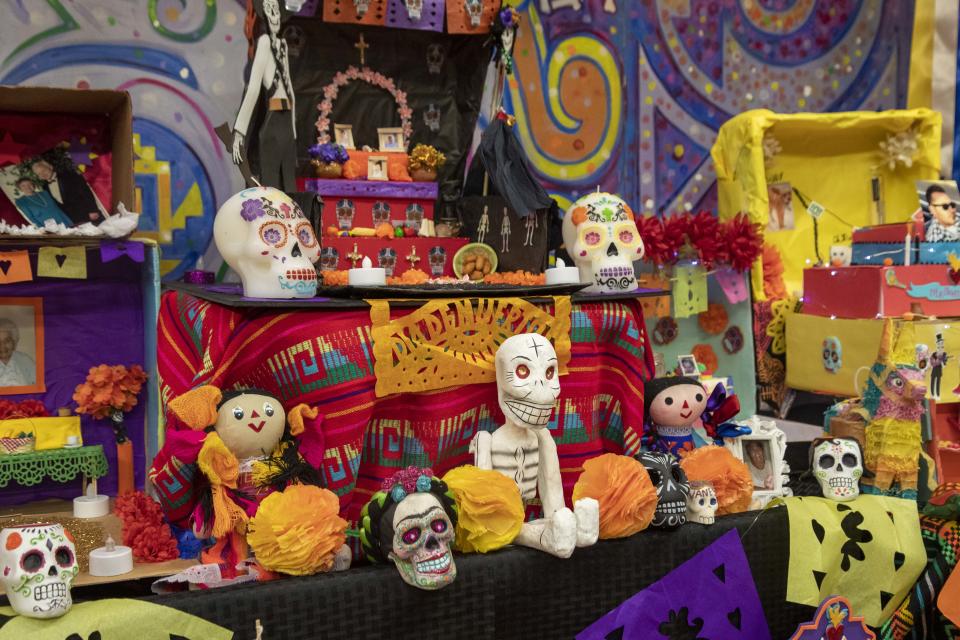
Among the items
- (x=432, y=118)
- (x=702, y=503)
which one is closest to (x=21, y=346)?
(x=432, y=118)

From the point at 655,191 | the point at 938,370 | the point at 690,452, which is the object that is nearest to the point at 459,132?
the point at 655,191

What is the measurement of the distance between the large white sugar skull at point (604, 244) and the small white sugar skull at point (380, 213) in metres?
0.70

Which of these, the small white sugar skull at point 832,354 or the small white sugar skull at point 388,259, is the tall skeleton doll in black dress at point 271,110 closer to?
the small white sugar skull at point 388,259

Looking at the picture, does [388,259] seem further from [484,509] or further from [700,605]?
[700,605]

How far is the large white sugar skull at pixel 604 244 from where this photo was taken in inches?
124

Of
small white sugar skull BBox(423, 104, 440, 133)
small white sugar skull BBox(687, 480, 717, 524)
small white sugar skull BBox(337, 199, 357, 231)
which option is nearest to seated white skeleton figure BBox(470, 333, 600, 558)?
small white sugar skull BBox(687, 480, 717, 524)

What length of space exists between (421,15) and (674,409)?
1.83 m

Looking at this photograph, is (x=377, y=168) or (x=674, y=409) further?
(x=377, y=168)

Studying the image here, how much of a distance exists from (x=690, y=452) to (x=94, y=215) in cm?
232

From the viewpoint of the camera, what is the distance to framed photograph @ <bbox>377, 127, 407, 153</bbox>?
3.72 m

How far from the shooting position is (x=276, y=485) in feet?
7.62

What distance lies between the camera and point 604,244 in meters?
3.16

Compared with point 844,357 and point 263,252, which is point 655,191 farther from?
point 263,252

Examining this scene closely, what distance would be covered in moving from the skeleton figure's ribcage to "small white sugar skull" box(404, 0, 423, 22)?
6.37ft
